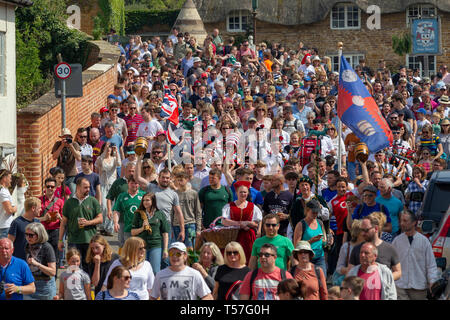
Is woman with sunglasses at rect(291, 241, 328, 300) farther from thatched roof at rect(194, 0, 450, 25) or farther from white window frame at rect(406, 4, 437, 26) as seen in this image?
white window frame at rect(406, 4, 437, 26)

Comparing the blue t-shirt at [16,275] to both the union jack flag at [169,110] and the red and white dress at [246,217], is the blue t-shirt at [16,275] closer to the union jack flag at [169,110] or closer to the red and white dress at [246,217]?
the red and white dress at [246,217]

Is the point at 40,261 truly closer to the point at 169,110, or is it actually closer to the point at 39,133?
the point at 39,133

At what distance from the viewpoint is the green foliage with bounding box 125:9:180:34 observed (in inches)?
2083

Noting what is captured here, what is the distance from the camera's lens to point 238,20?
52.3 meters

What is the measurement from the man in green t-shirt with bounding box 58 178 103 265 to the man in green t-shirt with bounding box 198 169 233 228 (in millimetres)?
1521

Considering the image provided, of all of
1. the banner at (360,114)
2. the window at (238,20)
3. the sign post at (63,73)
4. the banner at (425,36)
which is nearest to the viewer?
the banner at (360,114)

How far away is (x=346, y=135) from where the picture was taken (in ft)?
67.0

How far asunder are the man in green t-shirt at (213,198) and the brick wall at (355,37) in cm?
3620

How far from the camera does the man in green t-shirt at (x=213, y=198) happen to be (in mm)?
14180

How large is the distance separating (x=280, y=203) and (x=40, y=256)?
363 centimetres

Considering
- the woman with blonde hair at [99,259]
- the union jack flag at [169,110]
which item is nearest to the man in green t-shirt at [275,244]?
the woman with blonde hair at [99,259]

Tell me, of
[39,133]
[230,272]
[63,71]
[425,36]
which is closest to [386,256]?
[230,272]

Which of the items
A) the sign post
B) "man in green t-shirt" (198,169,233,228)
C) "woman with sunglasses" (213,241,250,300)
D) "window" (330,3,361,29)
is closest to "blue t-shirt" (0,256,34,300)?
"woman with sunglasses" (213,241,250,300)

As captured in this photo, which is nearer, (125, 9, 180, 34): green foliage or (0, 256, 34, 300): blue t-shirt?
(0, 256, 34, 300): blue t-shirt
